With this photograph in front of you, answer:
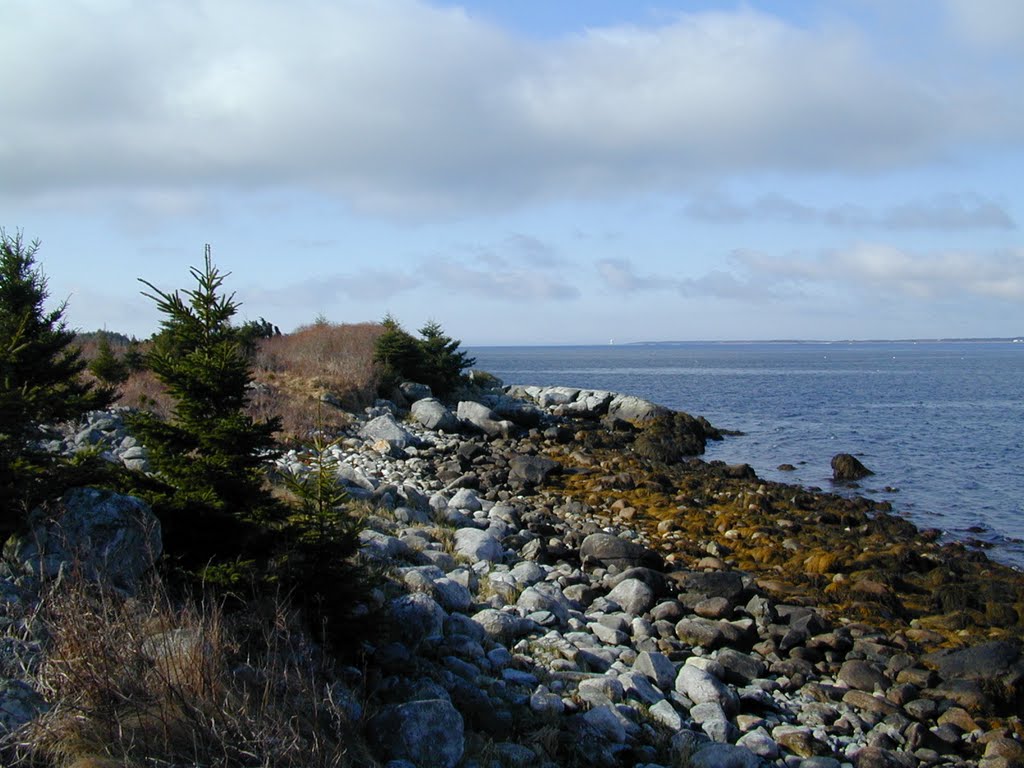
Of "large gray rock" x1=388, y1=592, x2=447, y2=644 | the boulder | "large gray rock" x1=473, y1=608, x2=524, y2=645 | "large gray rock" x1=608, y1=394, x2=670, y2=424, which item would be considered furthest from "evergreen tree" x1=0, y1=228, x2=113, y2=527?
"large gray rock" x1=608, y1=394, x2=670, y2=424

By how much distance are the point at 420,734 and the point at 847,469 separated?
20456 mm

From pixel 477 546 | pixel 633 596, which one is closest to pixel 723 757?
pixel 633 596

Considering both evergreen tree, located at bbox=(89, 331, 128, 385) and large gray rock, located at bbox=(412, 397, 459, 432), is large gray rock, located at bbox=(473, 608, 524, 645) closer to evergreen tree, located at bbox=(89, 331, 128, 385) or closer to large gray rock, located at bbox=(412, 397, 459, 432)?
evergreen tree, located at bbox=(89, 331, 128, 385)

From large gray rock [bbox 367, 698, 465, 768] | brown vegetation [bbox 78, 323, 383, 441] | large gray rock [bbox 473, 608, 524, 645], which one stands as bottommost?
large gray rock [bbox 473, 608, 524, 645]

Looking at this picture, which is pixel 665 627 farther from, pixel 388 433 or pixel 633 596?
pixel 388 433

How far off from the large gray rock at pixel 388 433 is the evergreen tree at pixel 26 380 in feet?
36.1

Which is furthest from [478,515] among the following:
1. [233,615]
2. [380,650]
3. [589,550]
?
[233,615]

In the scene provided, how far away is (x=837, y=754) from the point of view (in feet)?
24.6

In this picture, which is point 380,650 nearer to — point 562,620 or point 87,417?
point 562,620

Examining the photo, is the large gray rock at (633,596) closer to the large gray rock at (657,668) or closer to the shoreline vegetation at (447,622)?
the shoreline vegetation at (447,622)

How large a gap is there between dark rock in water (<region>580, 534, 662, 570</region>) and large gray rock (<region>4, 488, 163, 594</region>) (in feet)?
26.6

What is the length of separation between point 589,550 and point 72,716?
387 inches

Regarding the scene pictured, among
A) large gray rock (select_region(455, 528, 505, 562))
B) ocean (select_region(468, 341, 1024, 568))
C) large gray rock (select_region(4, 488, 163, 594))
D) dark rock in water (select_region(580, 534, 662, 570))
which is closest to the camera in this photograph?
large gray rock (select_region(4, 488, 163, 594))

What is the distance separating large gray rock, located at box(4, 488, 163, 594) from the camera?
5.51 metres
